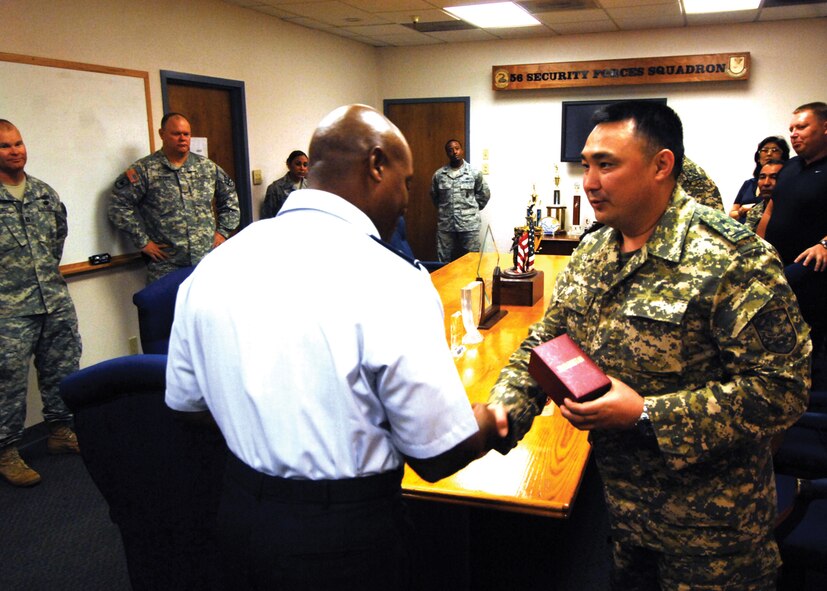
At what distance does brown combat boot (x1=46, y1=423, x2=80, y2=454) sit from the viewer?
3529 millimetres

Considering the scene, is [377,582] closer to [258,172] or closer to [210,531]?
[210,531]

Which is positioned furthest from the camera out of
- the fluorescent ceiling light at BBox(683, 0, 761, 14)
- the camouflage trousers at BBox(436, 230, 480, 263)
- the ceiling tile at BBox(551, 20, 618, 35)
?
the camouflage trousers at BBox(436, 230, 480, 263)

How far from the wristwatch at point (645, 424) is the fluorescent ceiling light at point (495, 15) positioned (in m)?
4.85

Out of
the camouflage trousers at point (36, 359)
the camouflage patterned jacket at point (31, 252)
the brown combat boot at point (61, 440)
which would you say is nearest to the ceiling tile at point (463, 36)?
the camouflage patterned jacket at point (31, 252)

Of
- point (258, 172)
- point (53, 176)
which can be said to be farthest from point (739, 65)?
point (53, 176)

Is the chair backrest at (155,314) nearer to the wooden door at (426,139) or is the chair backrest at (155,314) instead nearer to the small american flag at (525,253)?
the small american flag at (525,253)

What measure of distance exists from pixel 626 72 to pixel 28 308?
5.69 meters

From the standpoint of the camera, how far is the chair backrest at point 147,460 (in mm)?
1615

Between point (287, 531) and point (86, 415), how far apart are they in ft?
2.51

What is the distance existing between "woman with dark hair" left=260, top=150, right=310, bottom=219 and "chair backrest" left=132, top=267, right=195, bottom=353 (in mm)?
3341

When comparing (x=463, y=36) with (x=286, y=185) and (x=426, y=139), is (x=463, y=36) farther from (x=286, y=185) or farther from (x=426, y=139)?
(x=286, y=185)

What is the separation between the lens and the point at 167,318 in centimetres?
251

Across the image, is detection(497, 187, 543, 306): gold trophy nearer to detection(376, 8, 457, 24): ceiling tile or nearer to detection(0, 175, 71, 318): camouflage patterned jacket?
detection(0, 175, 71, 318): camouflage patterned jacket

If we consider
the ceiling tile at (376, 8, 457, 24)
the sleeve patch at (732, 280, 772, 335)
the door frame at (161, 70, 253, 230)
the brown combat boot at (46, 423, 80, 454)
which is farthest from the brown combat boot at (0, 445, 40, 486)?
the ceiling tile at (376, 8, 457, 24)
